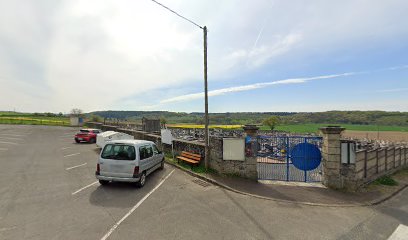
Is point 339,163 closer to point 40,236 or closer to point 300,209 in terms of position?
point 300,209

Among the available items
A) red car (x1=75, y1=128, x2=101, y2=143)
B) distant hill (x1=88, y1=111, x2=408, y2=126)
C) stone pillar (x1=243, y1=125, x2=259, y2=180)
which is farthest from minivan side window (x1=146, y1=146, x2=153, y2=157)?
distant hill (x1=88, y1=111, x2=408, y2=126)

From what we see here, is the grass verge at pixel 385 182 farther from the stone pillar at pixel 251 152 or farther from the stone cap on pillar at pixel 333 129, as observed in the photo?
the stone pillar at pixel 251 152

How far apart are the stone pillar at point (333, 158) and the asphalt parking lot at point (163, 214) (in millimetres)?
1717

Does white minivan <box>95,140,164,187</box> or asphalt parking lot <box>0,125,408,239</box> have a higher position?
white minivan <box>95,140,164,187</box>

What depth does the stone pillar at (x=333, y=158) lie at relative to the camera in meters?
8.49

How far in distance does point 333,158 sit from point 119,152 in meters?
8.13

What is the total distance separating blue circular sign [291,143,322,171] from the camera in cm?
930

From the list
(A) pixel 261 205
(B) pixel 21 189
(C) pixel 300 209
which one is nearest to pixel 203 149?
(A) pixel 261 205

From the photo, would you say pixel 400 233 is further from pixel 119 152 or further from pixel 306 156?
pixel 119 152

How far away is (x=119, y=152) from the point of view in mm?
7953

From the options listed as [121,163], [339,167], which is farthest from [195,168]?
[339,167]

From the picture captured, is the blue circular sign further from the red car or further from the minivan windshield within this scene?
the red car

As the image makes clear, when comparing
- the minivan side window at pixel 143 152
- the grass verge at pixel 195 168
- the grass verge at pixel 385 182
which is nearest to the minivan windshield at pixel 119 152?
the minivan side window at pixel 143 152

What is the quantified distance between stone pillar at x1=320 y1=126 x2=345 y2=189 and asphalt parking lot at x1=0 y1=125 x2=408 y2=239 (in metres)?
1.72
